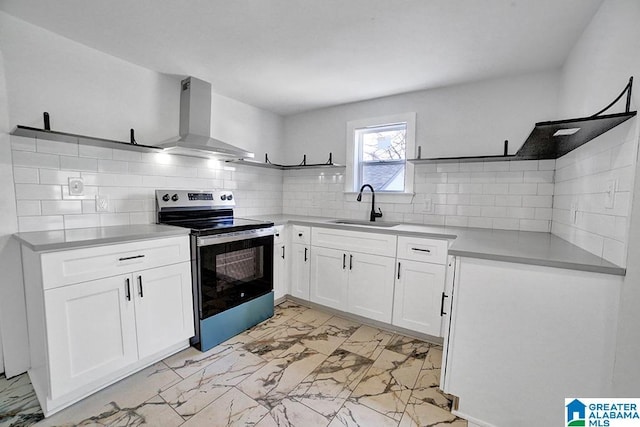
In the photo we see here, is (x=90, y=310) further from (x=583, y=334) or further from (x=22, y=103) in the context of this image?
(x=583, y=334)

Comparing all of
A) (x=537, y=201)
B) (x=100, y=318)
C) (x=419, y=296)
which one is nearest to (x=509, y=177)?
(x=537, y=201)

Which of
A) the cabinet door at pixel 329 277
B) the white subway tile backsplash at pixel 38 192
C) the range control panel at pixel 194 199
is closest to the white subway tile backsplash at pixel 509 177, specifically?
the cabinet door at pixel 329 277

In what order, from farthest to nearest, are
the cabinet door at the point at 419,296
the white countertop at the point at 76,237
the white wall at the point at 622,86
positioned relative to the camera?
the cabinet door at the point at 419,296
the white countertop at the point at 76,237
the white wall at the point at 622,86

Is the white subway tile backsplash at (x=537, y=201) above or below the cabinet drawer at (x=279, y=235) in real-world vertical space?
above

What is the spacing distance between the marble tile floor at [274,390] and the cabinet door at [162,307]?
7.2 inches

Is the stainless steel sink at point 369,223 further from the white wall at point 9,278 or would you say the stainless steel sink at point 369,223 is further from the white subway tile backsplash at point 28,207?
the white wall at point 9,278

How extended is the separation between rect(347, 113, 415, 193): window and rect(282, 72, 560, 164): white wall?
0.09 m

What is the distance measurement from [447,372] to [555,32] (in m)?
2.15

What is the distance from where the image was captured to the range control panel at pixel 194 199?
7.60 ft

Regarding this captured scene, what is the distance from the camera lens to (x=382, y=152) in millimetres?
3020

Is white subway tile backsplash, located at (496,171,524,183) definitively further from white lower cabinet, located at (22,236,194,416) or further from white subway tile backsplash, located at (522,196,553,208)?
white lower cabinet, located at (22,236,194,416)

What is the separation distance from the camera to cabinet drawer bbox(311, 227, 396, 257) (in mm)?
2305

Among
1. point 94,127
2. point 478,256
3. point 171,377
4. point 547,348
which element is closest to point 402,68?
point 478,256

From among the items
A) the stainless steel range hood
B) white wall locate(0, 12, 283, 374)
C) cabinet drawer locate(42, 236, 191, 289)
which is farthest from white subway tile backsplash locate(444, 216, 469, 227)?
white wall locate(0, 12, 283, 374)
